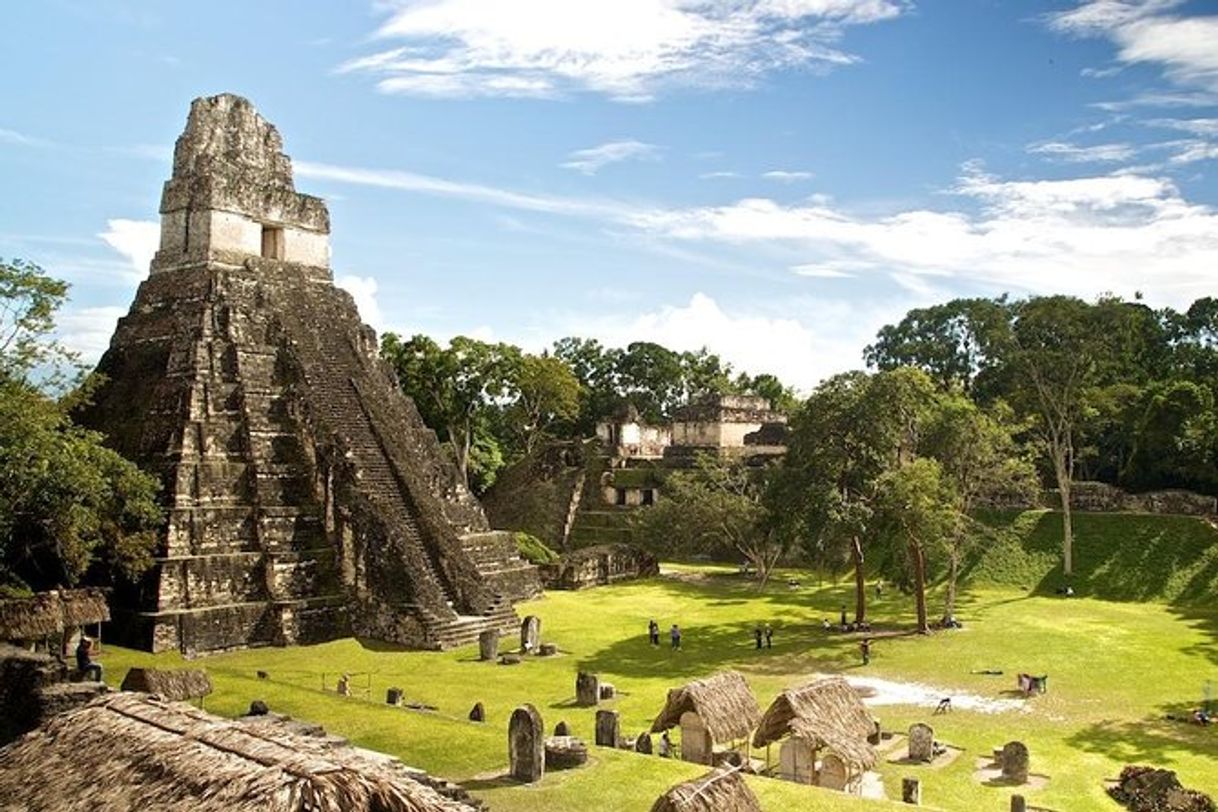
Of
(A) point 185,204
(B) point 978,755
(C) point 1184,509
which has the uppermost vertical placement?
(A) point 185,204

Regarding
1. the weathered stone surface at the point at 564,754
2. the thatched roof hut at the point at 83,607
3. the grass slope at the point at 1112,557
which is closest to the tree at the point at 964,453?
the grass slope at the point at 1112,557

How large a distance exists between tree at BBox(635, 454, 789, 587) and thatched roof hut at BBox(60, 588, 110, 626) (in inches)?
850

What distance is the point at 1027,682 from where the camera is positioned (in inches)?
822

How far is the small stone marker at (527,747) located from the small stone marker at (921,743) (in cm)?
620

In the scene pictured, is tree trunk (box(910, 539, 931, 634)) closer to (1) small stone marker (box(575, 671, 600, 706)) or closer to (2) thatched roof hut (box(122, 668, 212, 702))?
(1) small stone marker (box(575, 671, 600, 706))

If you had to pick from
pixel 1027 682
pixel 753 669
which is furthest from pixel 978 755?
pixel 753 669

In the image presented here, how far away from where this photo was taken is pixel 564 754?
14195 mm

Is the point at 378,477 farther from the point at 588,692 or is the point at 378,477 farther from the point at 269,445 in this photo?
the point at 588,692

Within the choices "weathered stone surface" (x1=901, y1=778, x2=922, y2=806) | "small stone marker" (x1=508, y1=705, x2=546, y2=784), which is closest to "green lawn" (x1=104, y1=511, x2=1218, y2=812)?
"small stone marker" (x1=508, y1=705, x2=546, y2=784)

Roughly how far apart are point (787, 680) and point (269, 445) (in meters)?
13.4

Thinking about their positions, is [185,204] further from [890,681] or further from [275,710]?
[890,681]

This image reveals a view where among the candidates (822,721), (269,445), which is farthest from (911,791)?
(269,445)

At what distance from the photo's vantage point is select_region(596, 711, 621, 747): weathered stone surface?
1572cm

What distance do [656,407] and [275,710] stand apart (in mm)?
53896
